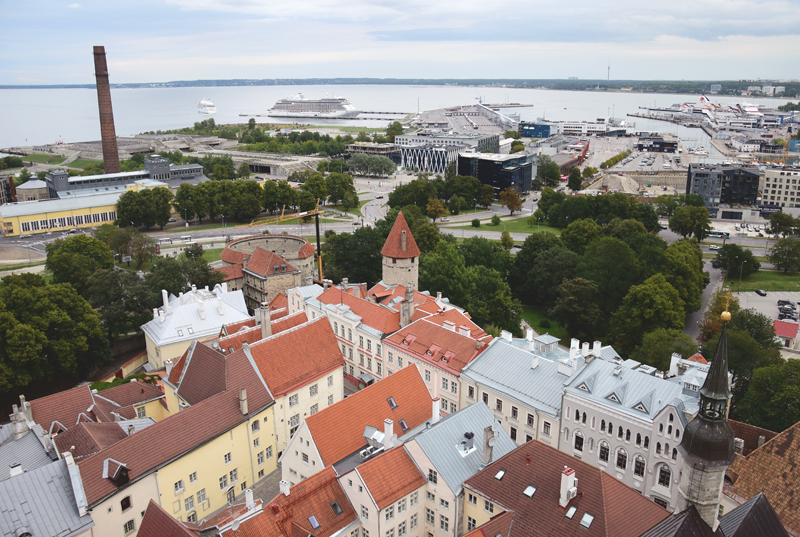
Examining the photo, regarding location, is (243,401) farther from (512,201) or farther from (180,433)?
(512,201)

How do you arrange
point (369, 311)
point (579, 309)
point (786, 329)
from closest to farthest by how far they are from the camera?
1. point (369, 311)
2. point (786, 329)
3. point (579, 309)

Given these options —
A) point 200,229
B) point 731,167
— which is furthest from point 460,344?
point 731,167

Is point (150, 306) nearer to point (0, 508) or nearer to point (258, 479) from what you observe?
point (258, 479)

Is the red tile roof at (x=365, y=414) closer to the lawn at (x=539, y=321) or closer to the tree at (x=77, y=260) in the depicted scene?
the lawn at (x=539, y=321)

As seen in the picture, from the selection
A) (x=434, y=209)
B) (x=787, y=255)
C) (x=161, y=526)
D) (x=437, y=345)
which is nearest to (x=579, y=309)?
(x=437, y=345)

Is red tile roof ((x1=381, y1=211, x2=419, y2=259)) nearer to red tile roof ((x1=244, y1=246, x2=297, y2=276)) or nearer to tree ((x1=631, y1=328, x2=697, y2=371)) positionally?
red tile roof ((x1=244, y1=246, x2=297, y2=276))

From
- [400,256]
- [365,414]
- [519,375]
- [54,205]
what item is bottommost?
[519,375]

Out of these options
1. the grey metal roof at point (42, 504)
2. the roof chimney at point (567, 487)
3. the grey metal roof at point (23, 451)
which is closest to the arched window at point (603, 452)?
the roof chimney at point (567, 487)
